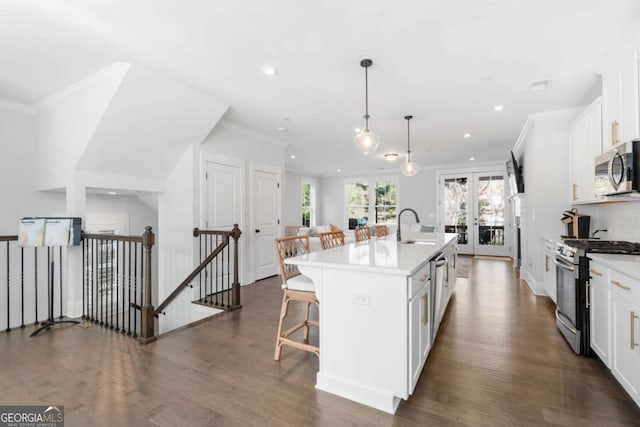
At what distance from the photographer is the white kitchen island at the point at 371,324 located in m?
1.80

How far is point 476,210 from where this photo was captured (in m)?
8.42

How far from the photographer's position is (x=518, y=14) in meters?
2.16

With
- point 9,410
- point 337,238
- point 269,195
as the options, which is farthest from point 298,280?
point 269,195

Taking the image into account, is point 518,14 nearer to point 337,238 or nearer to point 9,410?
point 337,238

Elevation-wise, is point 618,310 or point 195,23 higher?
point 195,23

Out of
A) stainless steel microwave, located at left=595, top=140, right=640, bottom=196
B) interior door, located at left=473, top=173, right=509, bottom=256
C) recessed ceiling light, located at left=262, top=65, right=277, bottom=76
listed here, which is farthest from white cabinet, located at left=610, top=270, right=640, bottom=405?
interior door, located at left=473, top=173, right=509, bottom=256

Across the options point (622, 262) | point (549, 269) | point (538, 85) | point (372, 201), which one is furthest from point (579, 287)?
point (372, 201)

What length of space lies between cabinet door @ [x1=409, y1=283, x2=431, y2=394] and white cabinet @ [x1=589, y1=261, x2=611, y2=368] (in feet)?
4.08

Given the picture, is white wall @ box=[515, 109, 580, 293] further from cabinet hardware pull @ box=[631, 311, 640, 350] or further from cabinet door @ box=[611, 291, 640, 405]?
cabinet hardware pull @ box=[631, 311, 640, 350]

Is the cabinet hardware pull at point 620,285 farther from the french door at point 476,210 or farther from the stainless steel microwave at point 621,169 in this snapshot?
the french door at point 476,210

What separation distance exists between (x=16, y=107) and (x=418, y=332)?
→ 546 centimetres

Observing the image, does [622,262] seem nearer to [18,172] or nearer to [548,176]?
[548,176]

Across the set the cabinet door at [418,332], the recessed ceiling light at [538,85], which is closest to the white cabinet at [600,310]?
the cabinet door at [418,332]

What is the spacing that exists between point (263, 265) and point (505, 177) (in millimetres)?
6959
